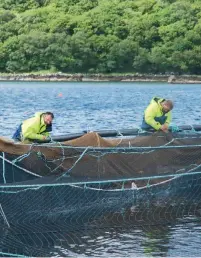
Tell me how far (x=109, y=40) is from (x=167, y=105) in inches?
6495

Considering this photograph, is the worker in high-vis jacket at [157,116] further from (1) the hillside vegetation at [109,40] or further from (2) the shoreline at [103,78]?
(1) the hillside vegetation at [109,40]

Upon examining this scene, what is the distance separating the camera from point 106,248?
16.2m

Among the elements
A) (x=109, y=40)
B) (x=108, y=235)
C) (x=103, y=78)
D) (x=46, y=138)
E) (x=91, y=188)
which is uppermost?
(x=109, y=40)

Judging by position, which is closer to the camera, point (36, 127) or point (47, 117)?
point (47, 117)

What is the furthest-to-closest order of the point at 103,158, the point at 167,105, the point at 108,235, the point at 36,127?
the point at 167,105, the point at 36,127, the point at 103,158, the point at 108,235

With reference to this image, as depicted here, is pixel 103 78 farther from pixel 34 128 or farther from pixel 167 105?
pixel 34 128

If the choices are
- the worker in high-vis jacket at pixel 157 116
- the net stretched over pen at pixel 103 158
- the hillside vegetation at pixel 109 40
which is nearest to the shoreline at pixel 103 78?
the hillside vegetation at pixel 109 40

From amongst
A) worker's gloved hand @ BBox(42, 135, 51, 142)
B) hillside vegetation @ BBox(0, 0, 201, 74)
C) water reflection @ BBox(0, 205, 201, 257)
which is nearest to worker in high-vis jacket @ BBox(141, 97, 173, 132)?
water reflection @ BBox(0, 205, 201, 257)

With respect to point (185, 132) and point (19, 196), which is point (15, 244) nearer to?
point (19, 196)

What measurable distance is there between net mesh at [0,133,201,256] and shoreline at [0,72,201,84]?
471 ft

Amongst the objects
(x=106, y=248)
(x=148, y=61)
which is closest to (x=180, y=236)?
(x=106, y=248)

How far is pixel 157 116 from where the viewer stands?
21.3 metres

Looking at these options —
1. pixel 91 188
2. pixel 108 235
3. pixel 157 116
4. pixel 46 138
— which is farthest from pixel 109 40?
pixel 108 235

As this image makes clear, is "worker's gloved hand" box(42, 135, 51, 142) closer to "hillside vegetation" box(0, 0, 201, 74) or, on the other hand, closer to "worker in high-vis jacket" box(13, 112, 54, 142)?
"worker in high-vis jacket" box(13, 112, 54, 142)
